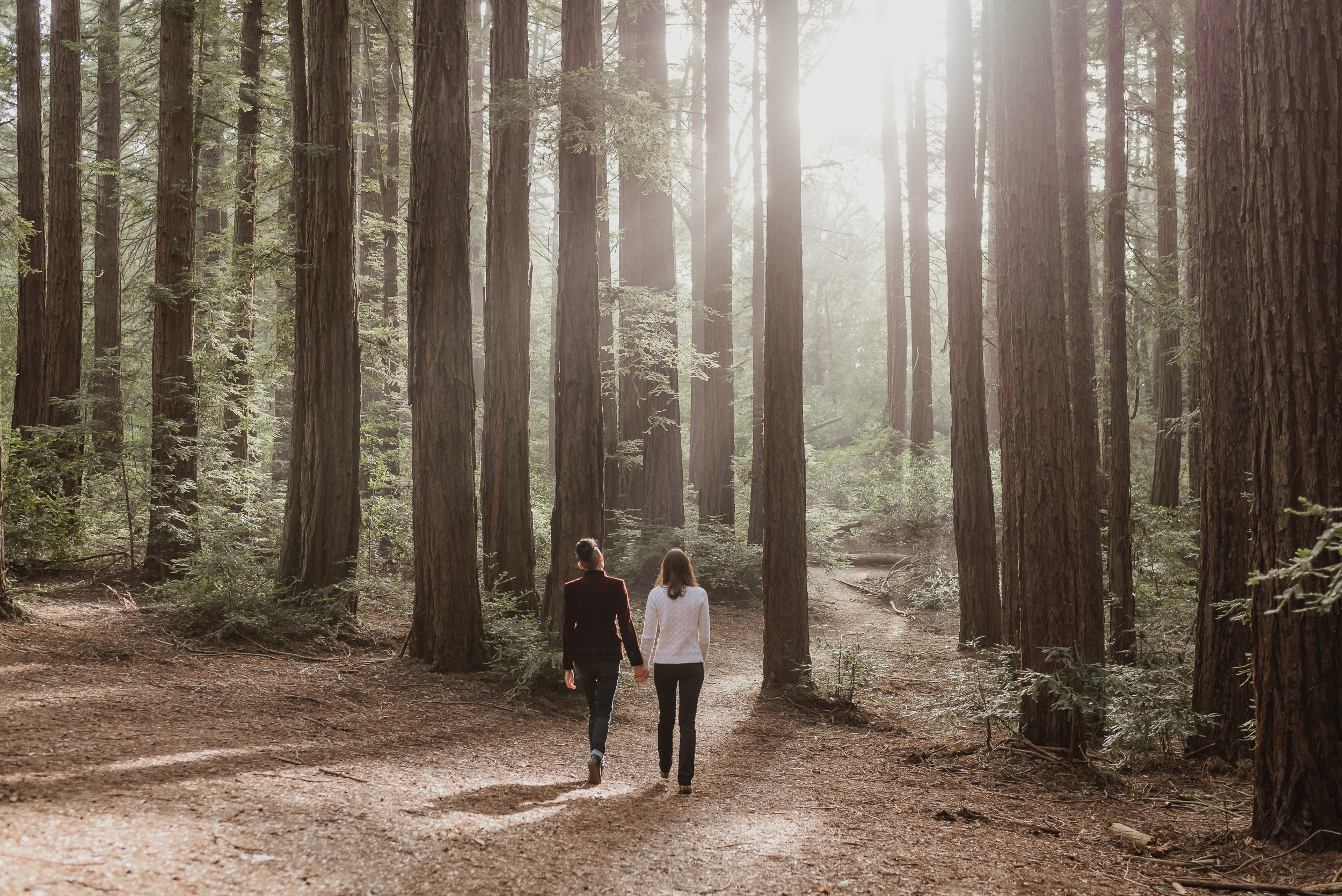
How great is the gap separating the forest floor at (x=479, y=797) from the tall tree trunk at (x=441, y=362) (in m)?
0.80

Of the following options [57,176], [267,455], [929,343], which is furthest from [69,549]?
[929,343]

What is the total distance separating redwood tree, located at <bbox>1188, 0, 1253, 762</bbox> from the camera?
242 inches

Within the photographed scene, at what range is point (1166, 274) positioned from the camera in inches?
506

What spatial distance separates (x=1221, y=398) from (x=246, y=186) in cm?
1403

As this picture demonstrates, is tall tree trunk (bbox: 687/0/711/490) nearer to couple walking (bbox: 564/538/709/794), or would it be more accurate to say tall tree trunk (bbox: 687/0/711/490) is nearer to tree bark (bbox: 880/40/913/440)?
tree bark (bbox: 880/40/913/440)

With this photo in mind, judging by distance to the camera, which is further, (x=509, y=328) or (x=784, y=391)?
(x=509, y=328)

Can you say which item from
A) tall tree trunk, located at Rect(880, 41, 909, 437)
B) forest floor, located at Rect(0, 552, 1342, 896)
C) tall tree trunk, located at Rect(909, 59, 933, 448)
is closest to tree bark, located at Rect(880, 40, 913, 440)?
tall tree trunk, located at Rect(880, 41, 909, 437)

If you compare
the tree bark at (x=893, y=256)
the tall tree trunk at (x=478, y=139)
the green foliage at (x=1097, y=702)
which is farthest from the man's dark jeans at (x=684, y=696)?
the tree bark at (x=893, y=256)

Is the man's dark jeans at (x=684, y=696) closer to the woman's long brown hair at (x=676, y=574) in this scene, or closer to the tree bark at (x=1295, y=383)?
the woman's long brown hair at (x=676, y=574)

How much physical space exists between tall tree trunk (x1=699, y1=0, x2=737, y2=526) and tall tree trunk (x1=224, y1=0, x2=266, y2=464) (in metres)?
9.25

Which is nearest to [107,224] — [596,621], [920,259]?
[596,621]

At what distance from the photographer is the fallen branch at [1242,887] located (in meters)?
3.65

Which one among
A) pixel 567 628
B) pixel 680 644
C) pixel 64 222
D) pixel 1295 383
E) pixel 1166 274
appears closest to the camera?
pixel 1295 383

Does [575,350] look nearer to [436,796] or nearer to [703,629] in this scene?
[703,629]
